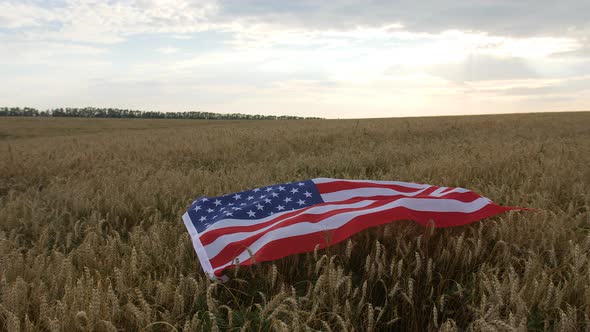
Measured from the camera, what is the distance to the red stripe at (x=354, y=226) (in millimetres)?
2355

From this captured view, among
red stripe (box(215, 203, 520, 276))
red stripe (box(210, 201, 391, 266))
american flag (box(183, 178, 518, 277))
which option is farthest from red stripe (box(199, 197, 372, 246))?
red stripe (box(215, 203, 520, 276))

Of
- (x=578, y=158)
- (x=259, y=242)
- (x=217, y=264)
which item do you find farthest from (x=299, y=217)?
(x=578, y=158)

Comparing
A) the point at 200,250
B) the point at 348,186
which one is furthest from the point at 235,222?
the point at 348,186

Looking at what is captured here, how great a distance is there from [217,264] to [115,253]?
79 cm

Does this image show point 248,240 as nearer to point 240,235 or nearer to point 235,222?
point 240,235

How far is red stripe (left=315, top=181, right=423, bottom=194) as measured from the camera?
363 cm

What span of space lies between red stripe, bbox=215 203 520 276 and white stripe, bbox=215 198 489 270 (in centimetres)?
3

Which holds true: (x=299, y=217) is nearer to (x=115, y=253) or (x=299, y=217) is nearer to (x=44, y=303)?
(x=115, y=253)

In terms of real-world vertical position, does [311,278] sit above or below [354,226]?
below

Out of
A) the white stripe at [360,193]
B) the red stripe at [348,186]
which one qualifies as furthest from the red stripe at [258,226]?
the red stripe at [348,186]

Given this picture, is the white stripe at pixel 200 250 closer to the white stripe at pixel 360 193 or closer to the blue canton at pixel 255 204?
the blue canton at pixel 255 204

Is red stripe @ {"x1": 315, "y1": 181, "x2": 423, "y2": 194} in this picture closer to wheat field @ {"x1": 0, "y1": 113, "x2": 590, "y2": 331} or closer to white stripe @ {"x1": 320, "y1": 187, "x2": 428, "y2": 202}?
white stripe @ {"x1": 320, "y1": 187, "x2": 428, "y2": 202}

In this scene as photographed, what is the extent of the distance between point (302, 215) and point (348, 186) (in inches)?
41.2

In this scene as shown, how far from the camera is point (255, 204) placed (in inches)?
130
